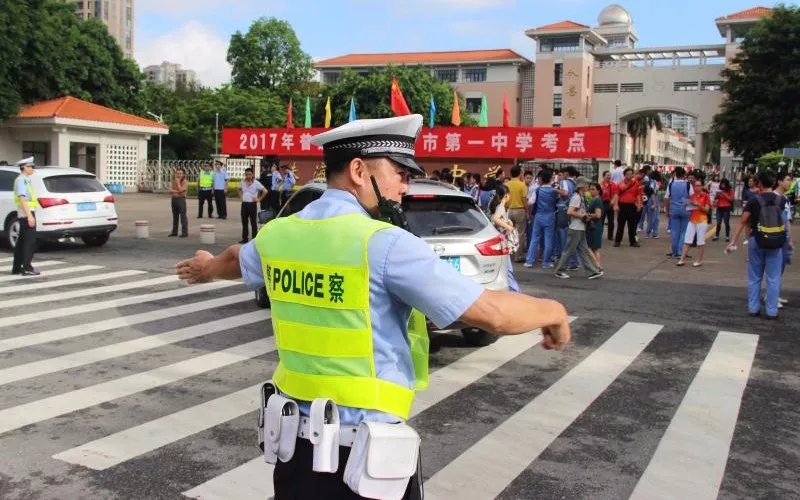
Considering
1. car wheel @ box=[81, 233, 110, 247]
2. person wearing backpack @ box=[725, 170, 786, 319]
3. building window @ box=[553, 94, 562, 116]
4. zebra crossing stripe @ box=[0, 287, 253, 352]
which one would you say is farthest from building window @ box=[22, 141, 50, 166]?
building window @ box=[553, 94, 562, 116]

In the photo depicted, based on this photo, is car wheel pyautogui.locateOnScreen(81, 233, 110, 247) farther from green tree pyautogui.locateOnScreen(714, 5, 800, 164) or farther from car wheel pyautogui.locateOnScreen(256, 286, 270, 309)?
green tree pyautogui.locateOnScreen(714, 5, 800, 164)

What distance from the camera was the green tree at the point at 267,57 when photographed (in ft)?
223

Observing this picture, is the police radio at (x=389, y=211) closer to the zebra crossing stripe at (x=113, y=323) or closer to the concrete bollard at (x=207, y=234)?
the zebra crossing stripe at (x=113, y=323)

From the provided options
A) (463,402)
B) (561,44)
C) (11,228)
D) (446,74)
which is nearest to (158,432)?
(463,402)

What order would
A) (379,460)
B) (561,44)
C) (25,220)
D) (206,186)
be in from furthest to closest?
(561,44) < (206,186) < (25,220) < (379,460)

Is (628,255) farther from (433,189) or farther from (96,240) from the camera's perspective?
(96,240)

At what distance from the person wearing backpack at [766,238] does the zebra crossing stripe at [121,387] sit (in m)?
5.91

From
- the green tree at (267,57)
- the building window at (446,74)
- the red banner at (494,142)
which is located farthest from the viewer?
the building window at (446,74)

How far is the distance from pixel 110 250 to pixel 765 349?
11.9m

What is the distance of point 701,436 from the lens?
16.2 feet

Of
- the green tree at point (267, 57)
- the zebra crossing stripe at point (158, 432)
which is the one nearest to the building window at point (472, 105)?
the green tree at point (267, 57)

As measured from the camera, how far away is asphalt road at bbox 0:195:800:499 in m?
4.12

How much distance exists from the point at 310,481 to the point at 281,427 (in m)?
0.17

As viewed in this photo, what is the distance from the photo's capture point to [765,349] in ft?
24.8
